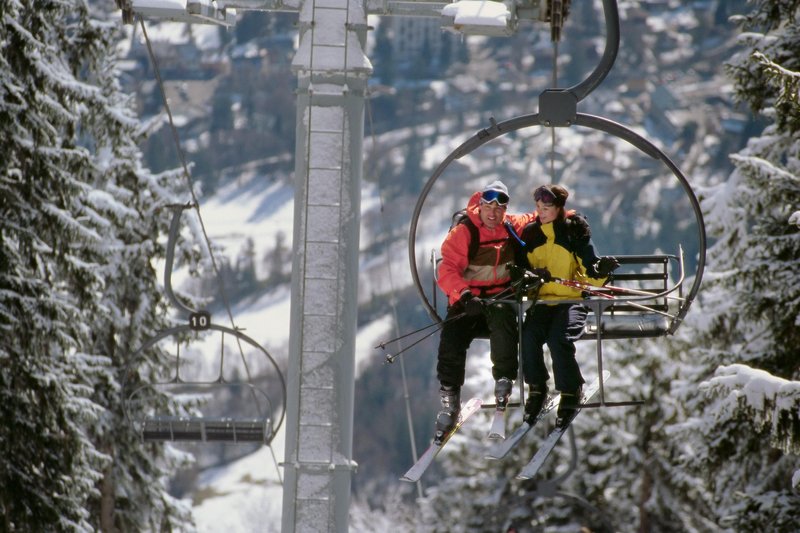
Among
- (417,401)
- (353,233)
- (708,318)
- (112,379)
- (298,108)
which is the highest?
(298,108)

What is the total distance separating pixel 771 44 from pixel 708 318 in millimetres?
5677

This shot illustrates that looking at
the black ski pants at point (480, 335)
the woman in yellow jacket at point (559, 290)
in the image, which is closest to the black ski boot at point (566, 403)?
the woman in yellow jacket at point (559, 290)

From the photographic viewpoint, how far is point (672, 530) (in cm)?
3547

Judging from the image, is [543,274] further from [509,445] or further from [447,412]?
[447,412]

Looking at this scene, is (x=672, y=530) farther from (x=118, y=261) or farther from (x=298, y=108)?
(x=298, y=108)

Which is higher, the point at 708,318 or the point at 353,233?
the point at 353,233

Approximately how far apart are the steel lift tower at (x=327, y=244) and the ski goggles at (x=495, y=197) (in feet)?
2.57

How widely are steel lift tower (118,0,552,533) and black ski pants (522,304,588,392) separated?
1233 mm

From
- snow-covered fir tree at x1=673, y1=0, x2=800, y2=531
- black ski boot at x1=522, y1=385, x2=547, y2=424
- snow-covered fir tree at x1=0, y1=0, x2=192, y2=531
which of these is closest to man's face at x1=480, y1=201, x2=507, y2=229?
black ski boot at x1=522, y1=385, x2=547, y2=424

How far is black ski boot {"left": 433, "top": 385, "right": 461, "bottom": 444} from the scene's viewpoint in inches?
369

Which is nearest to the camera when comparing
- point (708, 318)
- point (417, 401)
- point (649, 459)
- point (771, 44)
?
point (771, 44)

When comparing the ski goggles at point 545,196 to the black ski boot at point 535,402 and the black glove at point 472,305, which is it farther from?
the black ski boot at point 535,402

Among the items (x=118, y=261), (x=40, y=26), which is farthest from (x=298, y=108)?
(x=118, y=261)

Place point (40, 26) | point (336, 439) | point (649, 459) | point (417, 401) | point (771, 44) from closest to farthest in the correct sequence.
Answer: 1. point (336, 439)
2. point (771, 44)
3. point (40, 26)
4. point (649, 459)
5. point (417, 401)
